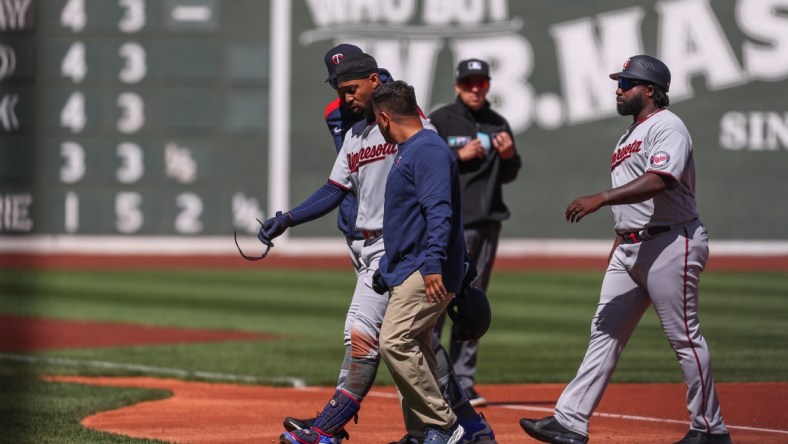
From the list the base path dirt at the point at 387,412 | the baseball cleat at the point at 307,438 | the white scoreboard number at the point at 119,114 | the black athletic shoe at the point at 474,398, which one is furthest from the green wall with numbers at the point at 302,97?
the baseball cleat at the point at 307,438

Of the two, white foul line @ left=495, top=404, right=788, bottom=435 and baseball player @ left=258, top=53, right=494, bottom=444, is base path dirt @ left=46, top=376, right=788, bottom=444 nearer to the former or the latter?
white foul line @ left=495, top=404, right=788, bottom=435

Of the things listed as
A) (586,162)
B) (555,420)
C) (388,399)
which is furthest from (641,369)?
(586,162)

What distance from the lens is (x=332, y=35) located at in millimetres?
22516

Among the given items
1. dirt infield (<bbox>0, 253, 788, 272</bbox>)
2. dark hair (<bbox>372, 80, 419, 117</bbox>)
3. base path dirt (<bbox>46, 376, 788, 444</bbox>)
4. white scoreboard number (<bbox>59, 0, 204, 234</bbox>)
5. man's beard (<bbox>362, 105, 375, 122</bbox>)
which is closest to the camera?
dark hair (<bbox>372, 80, 419, 117</bbox>)

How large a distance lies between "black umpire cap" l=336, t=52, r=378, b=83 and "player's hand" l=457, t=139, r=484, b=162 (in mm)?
1880

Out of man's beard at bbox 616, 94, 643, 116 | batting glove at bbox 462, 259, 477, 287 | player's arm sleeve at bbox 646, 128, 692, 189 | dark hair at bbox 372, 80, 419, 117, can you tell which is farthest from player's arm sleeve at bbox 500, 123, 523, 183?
dark hair at bbox 372, 80, 419, 117

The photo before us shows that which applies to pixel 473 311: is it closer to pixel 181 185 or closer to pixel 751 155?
pixel 181 185

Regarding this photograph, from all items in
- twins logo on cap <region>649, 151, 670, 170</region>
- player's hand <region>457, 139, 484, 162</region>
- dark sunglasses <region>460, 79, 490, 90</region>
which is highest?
dark sunglasses <region>460, 79, 490, 90</region>

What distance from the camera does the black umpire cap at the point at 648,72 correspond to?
6.13 m

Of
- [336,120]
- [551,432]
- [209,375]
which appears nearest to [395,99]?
[336,120]

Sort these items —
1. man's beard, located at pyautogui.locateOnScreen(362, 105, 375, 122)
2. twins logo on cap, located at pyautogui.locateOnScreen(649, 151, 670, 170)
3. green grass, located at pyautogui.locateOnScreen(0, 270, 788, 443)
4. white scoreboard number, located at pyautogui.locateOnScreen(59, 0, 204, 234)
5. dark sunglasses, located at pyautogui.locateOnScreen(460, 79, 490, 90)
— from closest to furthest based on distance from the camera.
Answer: twins logo on cap, located at pyautogui.locateOnScreen(649, 151, 670, 170) < man's beard, located at pyautogui.locateOnScreen(362, 105, 375, 122) < dark sunglasses, located at pyautogui.locateOnScreen(460, 79, 490, 90) < green grass, located at pyautogui.locateOnScreen(0, 270, 788, 443) < white scoreboard number, located at pyautogui.locateOnScreen(59, 0, 204, 234)

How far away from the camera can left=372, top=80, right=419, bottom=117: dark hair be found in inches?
226

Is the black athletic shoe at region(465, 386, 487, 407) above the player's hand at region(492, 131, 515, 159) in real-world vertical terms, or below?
below

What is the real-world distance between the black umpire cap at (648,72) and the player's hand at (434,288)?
1411 millimetres
